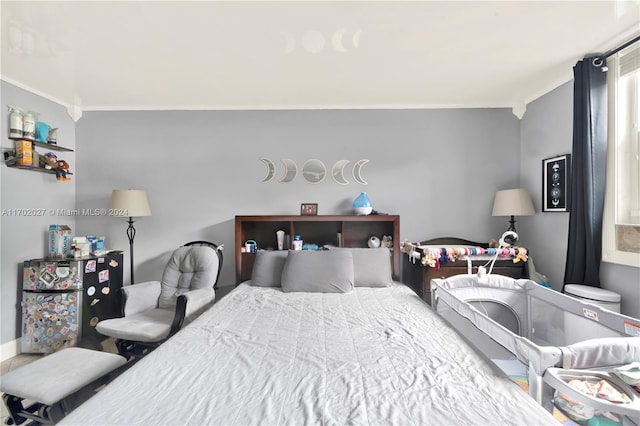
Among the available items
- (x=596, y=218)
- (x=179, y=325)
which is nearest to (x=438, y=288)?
(x=596, y=218)

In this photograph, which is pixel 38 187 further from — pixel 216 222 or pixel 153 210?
pixel 216 222

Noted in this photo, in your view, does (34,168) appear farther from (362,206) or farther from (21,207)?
(362,206)

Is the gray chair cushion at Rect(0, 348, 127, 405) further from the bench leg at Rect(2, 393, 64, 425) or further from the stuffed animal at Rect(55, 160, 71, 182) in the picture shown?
the stuffed animal at Rect(55, 160, 71, 182)

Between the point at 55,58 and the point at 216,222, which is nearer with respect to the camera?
the point at 55,58

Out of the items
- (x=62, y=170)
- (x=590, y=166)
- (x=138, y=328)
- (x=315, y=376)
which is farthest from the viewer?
(x=62, y=170)

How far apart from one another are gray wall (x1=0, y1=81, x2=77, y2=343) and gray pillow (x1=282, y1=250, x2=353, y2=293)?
2.53 meters

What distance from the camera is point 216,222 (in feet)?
10.9

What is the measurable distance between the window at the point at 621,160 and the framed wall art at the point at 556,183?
0.37 meters

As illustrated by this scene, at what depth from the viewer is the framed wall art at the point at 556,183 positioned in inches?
103

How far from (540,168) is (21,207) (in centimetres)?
518

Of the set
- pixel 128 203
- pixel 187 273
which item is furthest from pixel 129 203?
pixel 187 273

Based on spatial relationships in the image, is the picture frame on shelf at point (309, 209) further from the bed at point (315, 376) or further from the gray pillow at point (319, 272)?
the bed at point (315, 376)

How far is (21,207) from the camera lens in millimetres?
2742

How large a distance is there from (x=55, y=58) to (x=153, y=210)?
161cm
